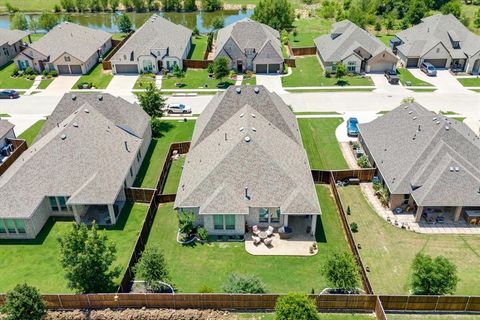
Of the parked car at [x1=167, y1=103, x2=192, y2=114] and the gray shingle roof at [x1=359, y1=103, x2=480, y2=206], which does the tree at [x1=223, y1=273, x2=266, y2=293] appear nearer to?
the gray shingle roof at [x1=359, y1=103, x2=480, y2=206]

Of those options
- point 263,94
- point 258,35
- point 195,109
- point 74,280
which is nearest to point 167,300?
point 74,280

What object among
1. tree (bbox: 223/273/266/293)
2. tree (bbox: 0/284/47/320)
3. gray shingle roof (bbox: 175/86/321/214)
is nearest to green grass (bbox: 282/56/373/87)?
gray shingle roof (bbox: 175/86/321/214)

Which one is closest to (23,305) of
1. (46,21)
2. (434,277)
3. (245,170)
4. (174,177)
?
(245,170)

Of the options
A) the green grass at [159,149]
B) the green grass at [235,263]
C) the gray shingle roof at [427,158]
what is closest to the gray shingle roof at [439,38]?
the gray shingle roof at [427,158]

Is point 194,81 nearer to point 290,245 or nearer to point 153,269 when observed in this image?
point 290,245

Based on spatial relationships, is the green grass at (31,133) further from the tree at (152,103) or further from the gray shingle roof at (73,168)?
the tree at (152,103)
